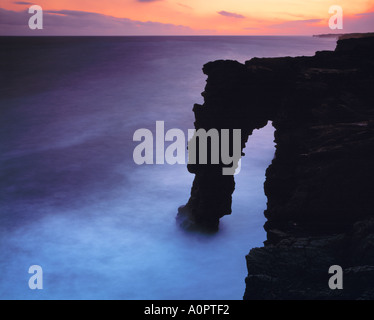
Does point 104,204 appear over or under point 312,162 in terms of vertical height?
over

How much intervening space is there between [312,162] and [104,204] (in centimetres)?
1218

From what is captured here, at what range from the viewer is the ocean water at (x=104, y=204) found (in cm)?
1203

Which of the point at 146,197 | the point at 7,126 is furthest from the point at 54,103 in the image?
the point at 146,197

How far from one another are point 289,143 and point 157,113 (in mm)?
25348

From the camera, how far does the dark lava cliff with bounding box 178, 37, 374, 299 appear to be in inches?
264

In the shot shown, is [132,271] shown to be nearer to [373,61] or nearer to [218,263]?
[218,263]

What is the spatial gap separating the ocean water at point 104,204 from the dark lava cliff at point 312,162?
464cm

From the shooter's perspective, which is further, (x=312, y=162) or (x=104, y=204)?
(x=104, y=204)

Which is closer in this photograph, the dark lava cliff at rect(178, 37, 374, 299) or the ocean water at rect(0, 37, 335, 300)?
the dark lava cliff at rect(178, 37, 374, 299)

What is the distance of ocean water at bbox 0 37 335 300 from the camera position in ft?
39.5

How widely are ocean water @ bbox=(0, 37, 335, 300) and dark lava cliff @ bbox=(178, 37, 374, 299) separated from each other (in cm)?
464

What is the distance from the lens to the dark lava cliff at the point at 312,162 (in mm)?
6699

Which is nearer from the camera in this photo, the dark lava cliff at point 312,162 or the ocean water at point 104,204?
the dark lava cliff at point 312,162

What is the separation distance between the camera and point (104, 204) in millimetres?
17844
